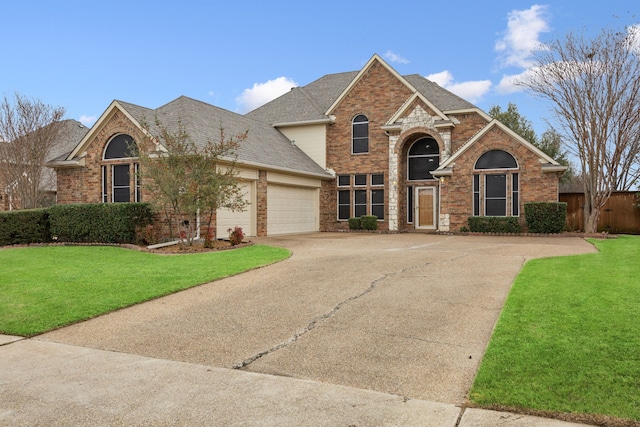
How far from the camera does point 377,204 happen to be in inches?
1000

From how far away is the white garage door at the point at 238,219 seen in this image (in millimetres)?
18164

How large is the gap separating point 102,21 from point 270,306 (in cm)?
1262

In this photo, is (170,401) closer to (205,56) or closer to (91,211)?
(91,211)

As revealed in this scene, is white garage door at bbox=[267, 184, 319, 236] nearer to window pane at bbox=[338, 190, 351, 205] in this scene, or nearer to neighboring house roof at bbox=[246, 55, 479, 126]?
window pane at bbox=[338, 190, 351, 205]

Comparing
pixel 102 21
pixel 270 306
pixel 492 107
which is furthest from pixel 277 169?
pixel 492 107

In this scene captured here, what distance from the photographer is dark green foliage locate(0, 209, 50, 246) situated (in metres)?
16.4

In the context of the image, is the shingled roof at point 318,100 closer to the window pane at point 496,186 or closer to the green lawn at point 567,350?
the window pane at point 496,186

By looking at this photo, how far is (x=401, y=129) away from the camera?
24.0 metres

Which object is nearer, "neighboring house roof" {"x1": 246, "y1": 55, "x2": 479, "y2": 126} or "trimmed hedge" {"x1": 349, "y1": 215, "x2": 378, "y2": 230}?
"neighboring house roof" {"x1": 246, "y1": 55, "x2": 479, "y2": 126}

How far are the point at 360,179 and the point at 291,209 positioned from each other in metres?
4.73

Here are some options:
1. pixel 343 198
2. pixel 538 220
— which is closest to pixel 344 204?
pixel 343 198

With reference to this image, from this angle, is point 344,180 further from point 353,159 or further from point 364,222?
point 364,222

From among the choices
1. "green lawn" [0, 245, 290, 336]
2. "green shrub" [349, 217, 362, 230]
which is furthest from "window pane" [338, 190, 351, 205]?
"green lawn" [0, 245, 290, 336]

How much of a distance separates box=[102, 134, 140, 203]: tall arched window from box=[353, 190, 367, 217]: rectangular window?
38.4 ft
